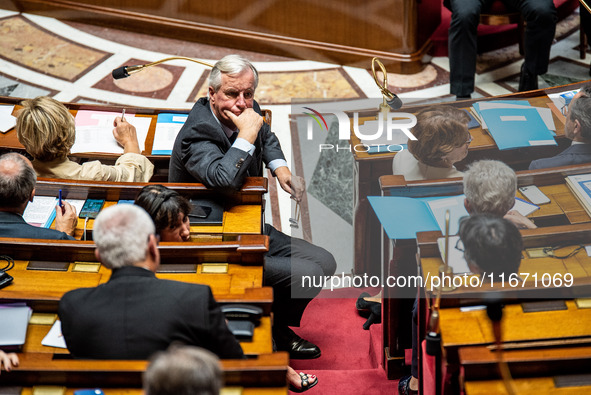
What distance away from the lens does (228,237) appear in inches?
107

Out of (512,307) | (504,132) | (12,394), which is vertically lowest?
(12,394)

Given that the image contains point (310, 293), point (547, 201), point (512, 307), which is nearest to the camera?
point (512, 307)

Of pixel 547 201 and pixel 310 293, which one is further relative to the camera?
pixel 310 293

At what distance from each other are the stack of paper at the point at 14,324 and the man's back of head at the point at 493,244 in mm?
1417

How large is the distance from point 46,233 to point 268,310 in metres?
0.91

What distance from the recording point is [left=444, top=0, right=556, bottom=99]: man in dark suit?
15.6 feet

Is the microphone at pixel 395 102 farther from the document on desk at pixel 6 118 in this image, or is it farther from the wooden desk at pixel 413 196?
the document on desk at pixel 6 118

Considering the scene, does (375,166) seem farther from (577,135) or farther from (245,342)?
(245,342)

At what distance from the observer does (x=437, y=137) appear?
3080 mm

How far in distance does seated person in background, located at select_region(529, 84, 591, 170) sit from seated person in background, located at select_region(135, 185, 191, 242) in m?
1.66

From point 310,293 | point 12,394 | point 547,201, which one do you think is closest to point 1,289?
point 12,394

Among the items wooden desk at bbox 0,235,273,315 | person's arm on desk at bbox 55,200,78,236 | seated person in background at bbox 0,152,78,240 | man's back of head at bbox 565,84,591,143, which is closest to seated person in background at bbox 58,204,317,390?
wooden desk at bbox 0,235,273,315

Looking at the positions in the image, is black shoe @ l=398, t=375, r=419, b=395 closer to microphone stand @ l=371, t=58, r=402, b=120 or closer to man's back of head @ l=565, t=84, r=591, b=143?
microphone stand @ l=371, t=58, r=402, b=120

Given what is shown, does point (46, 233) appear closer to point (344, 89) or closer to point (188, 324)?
point (188, 324)
